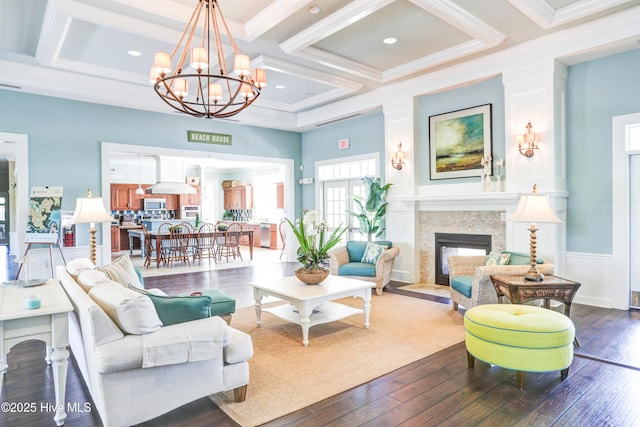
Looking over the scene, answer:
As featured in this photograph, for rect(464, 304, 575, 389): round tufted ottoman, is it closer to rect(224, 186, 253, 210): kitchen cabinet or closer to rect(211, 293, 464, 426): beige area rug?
rect(211, 293, 464, 426): beige area rug

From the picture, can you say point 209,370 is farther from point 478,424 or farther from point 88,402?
point 478,424

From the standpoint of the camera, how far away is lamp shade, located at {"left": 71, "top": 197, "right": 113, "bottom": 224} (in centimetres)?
437

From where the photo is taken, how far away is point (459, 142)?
20.6 feet

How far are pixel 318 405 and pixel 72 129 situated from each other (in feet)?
20.8

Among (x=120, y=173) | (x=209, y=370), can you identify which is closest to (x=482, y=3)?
(x=209, y=370)

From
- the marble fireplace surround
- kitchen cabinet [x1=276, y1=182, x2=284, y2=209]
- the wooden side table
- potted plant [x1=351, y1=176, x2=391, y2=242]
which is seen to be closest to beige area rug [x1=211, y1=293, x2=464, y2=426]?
the wooden side table

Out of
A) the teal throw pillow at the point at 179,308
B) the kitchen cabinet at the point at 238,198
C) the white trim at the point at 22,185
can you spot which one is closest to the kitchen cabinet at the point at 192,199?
the kitchen cabinet at the point at 238,198


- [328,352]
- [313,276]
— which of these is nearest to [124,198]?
[313,276]

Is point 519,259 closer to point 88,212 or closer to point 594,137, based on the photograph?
point 594,137

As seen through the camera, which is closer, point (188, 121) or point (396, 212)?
point (396, 212)

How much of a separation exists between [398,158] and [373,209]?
1003mm

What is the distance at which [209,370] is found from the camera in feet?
8.48

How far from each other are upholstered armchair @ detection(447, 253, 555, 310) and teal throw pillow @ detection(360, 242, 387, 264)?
1.27 metres

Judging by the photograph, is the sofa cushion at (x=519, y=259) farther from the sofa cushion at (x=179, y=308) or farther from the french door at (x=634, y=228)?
the sofa cushion at (x=179, y=308)
